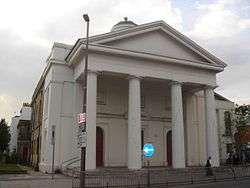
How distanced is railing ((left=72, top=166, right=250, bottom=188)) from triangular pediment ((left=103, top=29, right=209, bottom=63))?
11.0 m

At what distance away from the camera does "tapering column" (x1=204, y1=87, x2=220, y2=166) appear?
30.2 m

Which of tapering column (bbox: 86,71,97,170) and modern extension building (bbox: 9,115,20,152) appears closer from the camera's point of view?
tapering column (bbox: 86,71,97,170)

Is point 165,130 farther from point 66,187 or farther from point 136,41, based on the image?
point 66,187

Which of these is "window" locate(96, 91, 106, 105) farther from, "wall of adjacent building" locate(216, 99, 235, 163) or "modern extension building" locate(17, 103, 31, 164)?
"modern extension building" locate(17, 103, 31, 164)

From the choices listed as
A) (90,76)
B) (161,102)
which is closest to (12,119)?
(161,102)

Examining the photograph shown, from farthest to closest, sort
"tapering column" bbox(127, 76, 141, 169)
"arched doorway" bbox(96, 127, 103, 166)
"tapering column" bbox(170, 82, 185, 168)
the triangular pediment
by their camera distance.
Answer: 1. "arched doorway" bbox(96, 127, 103, 166)
2. the triangular pediment
3. "tapering column" bbox(170, 82, 185, 168)
4. "tapering column" bbox(127, 76, 141, 169)

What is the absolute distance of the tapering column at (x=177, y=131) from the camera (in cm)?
2838

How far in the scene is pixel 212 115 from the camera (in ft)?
103

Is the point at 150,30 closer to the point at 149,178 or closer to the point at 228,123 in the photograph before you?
the point at 149,178

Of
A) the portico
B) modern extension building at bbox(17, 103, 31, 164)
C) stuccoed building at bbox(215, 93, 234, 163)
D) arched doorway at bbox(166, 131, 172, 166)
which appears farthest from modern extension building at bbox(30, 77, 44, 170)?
stuccoed building at bbox(215, 93, 234, 163)

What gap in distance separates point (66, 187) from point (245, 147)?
32086 millimetres

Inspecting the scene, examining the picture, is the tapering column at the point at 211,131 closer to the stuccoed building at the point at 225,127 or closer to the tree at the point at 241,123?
the stuccoed building at the point at 225,127

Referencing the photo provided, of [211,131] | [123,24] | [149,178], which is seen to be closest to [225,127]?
[211,131]

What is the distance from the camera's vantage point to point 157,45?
100 ft
